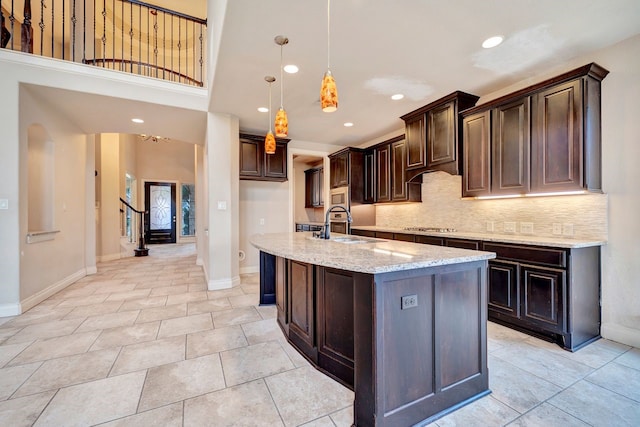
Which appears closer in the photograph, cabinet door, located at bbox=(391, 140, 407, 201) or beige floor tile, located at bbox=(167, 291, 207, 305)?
beige floor tile, located at bbox=(167, 291, 207, 305)

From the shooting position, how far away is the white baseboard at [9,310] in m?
A: 2.96

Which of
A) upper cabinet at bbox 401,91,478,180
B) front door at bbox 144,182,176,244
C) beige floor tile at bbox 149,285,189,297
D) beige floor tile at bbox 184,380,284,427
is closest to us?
beige floor tile at bbox 184,380,284,427

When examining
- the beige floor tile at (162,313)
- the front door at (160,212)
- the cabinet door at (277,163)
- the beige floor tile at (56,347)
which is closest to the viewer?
the beige floor tile at (56,347)

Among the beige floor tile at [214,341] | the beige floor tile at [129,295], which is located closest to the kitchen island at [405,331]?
the beige floor tile at [214,341]

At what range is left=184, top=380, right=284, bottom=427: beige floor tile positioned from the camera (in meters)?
1.46

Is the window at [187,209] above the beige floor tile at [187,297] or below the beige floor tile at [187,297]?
above

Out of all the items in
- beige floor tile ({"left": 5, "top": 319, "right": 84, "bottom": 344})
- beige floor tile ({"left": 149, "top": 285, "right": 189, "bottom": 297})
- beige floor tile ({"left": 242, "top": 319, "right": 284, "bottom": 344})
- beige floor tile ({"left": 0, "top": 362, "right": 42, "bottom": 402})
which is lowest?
beige floor tile ({"left": 242, "top": 319, "right": 284, "bottom": 344})

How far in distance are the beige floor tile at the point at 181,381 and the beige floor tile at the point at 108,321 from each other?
3.89 ft

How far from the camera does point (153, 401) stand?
1.63 m

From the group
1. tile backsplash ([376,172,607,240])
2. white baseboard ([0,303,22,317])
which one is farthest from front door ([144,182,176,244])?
tile backsplash ([376,172,607,240])

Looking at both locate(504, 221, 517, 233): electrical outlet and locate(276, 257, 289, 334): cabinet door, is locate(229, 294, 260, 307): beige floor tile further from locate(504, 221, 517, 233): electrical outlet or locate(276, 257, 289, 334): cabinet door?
locate(504, 221, 517, 233): electrical outlet

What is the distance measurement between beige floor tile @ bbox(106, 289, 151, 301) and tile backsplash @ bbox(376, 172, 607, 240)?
4.14 metres

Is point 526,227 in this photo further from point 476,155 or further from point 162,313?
point 162,313

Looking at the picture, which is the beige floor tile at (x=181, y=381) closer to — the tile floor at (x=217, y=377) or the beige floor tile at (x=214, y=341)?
the tile floor at (x=217, y=377)
